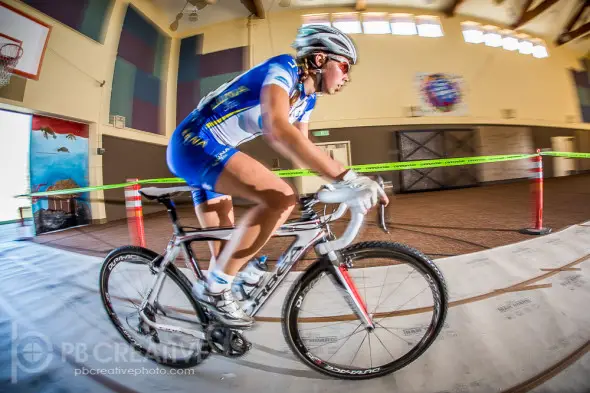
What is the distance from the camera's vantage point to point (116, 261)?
117 centimetres

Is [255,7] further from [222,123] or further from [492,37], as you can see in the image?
[492,37]

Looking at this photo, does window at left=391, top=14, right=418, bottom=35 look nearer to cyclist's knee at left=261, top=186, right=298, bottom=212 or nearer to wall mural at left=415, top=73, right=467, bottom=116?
wall mural at left=415, top=73, right=467, bottom=116

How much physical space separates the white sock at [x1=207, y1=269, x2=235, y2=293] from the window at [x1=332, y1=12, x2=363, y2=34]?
1.62m

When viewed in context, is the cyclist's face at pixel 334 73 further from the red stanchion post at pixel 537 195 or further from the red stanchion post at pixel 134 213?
the red stanchion post at pixel 537 195

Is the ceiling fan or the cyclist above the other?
the ceiling fan

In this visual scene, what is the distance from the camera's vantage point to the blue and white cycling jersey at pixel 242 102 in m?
0.89

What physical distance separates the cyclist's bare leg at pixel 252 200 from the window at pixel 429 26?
1469 millimetres

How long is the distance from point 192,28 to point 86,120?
0.85 metres

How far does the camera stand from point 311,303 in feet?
4.32

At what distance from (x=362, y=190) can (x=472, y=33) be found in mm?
1622

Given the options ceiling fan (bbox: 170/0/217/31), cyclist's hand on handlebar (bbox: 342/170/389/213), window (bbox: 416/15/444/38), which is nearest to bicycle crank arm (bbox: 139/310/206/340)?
cyclist's hand on handlebar (bbox: 342/170/389/213)

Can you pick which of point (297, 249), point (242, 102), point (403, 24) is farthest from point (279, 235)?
point (403, 24)

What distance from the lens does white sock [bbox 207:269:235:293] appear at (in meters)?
0.92

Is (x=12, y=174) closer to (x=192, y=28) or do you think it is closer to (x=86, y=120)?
(x=86, y=120)
